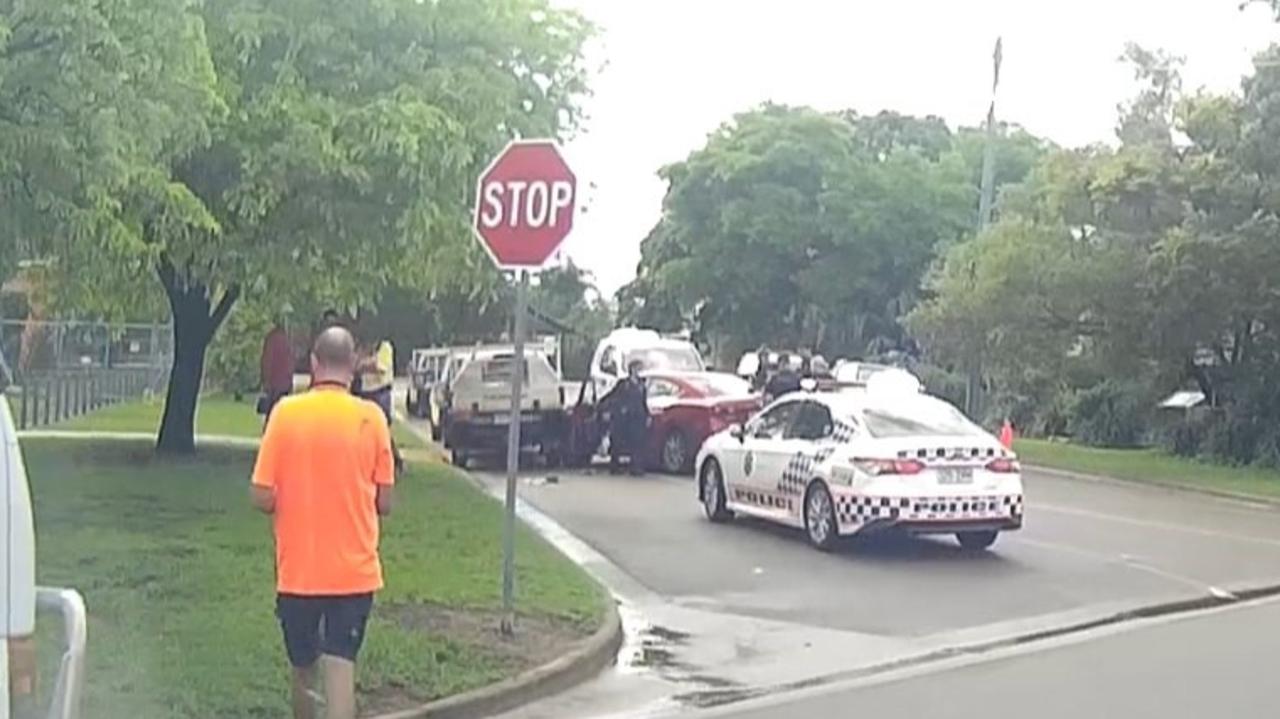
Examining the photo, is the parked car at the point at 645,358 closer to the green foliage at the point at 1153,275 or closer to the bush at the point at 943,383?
the green foliage at the point at 1153,275

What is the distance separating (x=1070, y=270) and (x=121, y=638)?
1081 inches

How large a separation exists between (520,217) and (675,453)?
16.0 metres

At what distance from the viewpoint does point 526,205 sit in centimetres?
1314

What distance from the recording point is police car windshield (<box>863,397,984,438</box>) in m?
18.8

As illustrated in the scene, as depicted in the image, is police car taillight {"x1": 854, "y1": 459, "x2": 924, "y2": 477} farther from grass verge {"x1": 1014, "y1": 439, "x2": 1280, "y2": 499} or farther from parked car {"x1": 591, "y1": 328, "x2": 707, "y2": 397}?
parked car {"x1": 591, "y1": 328, "x2": 707, "y2": 397}

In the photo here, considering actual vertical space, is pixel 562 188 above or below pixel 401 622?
above

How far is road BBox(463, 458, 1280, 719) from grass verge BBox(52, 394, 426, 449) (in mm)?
11390

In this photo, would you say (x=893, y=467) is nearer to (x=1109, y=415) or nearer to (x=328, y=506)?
(x=328, y=506)

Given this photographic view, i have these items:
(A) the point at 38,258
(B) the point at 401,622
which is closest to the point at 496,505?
(A) the point at 38,258

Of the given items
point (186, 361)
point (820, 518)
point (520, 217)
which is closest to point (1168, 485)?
point (820, 518)

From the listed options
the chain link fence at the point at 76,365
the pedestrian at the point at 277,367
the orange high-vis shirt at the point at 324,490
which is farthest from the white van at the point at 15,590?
the chain link fence at the point at 76,365

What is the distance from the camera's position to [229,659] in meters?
11.3

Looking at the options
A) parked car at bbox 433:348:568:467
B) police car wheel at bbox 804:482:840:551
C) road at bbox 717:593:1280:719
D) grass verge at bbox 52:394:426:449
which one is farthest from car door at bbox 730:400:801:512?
grass verge at bbox 52:394:426:449

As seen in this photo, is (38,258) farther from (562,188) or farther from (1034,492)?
(1034,492)
